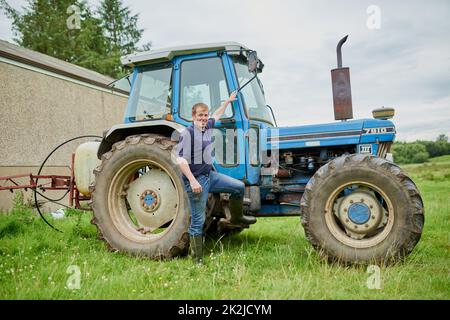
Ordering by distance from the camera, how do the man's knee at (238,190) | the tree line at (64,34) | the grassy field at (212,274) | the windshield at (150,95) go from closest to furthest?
the grassy field at (212,274) → the man's knee at (238,190) → the windshield at (150,95) → the tree line at (64,34)

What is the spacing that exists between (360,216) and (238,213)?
1137 millimetres

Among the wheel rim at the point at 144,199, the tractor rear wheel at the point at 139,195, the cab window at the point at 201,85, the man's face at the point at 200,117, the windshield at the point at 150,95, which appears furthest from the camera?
the windshield at the point at 150,95

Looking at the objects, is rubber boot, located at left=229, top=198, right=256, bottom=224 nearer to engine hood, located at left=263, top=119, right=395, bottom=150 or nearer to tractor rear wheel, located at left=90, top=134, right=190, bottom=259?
tractor rear wheel, located at left=90, top=134, right=190, bottom=259

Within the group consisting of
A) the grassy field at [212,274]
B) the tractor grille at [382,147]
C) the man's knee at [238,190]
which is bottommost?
the grassy field at [212,274]

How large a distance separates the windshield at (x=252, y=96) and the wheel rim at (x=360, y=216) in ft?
4.50

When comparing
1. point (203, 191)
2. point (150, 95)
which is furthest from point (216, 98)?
point (203, 191)

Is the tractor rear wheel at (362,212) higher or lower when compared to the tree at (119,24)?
lower

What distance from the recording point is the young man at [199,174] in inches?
127

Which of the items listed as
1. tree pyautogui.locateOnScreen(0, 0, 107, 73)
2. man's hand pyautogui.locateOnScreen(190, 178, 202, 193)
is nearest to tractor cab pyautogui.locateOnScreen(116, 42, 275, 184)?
man's hand pyautogui.locateOnScreen(190, 178, 202, 193)

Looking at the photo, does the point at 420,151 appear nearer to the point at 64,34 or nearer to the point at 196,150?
the point at 196,150

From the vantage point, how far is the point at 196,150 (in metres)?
3.24

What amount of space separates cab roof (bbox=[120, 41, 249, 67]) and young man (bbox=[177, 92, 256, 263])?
911mm

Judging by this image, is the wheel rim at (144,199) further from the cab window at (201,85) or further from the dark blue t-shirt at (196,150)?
the cab window at (201,85)

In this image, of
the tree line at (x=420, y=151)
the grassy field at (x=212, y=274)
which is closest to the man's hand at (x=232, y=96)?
the grassy field at (x=212, y=274)
